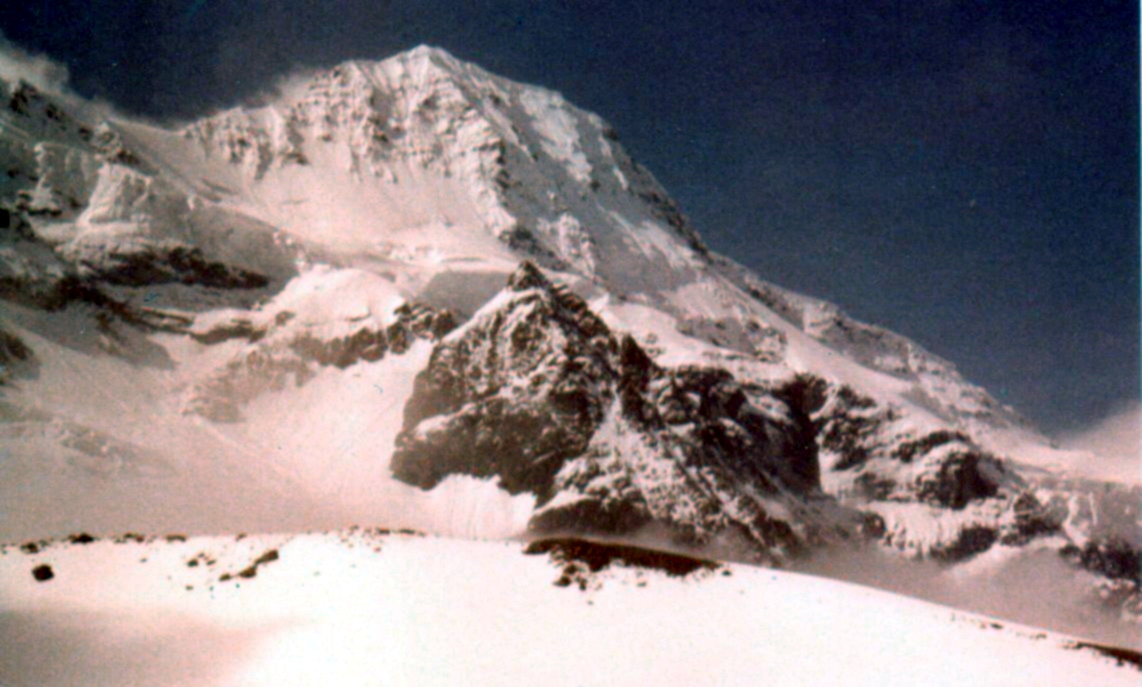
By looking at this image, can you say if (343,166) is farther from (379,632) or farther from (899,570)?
(379,632)

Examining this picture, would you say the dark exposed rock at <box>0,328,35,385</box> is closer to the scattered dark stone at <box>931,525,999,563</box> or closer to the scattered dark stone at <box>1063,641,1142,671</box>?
the scattered dark stone at <box>1063,641,1142,671</box>

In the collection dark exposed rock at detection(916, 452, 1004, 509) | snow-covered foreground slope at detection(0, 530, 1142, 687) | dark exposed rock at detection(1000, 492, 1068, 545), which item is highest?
dark exposed rock at detection(916, 452, 1004, 509)

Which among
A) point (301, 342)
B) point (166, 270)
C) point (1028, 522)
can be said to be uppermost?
point (166, 270)

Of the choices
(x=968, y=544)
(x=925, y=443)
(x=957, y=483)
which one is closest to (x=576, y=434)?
(x=957, y=483)

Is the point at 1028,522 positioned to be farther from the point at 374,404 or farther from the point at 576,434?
the point at 374,404

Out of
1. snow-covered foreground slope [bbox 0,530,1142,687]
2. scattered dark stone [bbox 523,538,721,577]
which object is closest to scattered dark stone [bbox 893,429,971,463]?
snow-covered foreground slope [bbox 0,530,1142,687]

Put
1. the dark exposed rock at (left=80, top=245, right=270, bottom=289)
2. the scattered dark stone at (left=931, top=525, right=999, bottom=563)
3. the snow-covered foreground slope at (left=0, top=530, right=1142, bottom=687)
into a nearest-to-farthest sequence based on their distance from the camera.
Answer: the snow-covered foreground slope at (left=0, top=530, right=1142, bottom=687) < the dark exposed rock at (left=80, top=245, right=270, bottom=289) < the scattered dark stone at (left=931, top=525, right=999, bottom=563)

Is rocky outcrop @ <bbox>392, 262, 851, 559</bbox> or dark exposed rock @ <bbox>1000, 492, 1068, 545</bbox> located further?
dark exposed rock @ <bbox>1000, 492, 1068, 545</bbox>

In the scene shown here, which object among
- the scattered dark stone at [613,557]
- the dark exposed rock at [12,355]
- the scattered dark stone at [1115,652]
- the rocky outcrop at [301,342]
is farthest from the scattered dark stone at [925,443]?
the scattered dark stone at [613,557]

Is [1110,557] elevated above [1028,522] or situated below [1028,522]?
below
